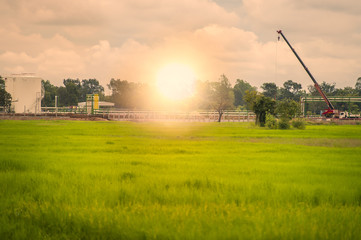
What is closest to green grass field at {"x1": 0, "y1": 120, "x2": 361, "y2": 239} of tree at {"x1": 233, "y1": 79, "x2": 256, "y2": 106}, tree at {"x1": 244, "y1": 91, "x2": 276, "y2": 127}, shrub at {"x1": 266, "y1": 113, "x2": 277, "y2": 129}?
shrub at {"x1": 266, "y1": 113, "x2": 277, "y2": 129}

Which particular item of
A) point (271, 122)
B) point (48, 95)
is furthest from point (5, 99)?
point (271, 122)

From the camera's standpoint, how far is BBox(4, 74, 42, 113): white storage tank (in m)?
72.2

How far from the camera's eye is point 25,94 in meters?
72.2

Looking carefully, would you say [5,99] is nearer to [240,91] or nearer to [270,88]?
[270,88]

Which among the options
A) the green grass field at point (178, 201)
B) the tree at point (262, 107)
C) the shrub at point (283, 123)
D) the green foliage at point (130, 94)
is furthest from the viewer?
the green foliage at point (130, 94)

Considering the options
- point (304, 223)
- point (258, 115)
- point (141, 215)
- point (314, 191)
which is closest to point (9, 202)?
point (141, 215)

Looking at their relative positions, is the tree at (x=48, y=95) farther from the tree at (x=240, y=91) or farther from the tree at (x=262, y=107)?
the tree at (x=240, y=91)

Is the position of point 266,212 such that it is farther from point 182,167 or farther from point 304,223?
point 182,167

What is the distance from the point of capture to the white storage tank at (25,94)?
72.2m

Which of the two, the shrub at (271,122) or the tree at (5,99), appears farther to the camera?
the tree at (5,99)

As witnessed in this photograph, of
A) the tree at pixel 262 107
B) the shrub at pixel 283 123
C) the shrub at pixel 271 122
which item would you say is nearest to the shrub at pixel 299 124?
the shrub at pixel 283 123

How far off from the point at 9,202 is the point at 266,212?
15.7ft

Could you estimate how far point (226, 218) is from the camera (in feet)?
18.9

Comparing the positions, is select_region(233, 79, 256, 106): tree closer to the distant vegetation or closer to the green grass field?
the distant vegetation
